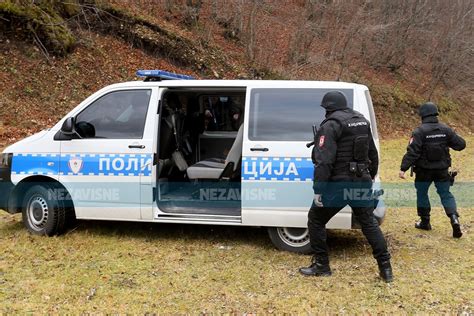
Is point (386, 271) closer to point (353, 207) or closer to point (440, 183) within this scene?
point (353, 207)

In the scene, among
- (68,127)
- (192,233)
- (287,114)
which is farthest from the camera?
(192,233)

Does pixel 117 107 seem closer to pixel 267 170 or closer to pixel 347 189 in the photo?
pixel 267 170

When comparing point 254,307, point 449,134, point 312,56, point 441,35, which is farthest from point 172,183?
point 441,35

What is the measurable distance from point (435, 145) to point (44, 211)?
4.93 metres

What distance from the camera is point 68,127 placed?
17.2 feet

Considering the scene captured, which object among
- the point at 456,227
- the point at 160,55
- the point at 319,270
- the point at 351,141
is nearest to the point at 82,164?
the point at 319,270

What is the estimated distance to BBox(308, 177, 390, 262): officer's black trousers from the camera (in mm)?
4289

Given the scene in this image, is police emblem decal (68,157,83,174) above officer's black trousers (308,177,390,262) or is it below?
above

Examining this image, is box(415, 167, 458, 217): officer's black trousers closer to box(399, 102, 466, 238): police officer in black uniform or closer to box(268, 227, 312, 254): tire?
box(399, 102, 466, 238): police officer in black uniform

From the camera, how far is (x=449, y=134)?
5.83m

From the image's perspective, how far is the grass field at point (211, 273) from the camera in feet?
13.0

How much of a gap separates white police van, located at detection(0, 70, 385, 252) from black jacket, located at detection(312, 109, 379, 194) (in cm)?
65

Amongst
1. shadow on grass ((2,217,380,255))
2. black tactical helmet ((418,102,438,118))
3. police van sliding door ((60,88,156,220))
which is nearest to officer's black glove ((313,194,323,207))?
shadow on grass ((2,217,380,255))

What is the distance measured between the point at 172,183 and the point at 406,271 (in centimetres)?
303
